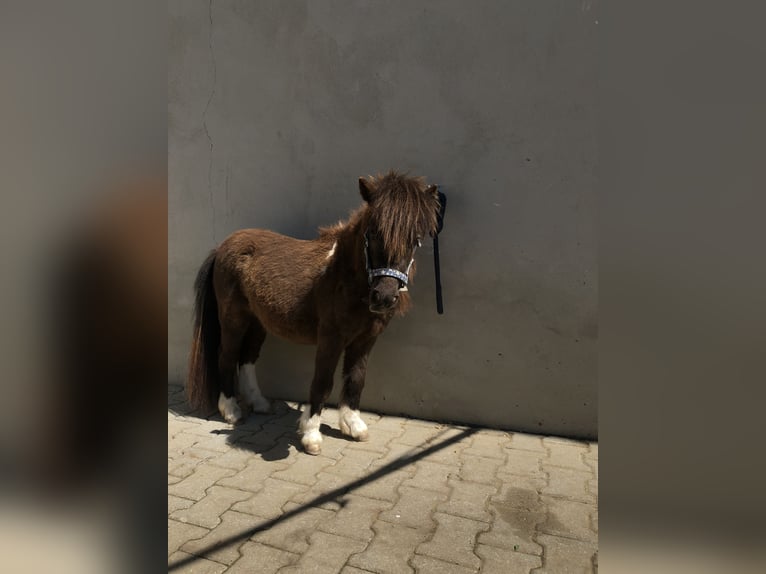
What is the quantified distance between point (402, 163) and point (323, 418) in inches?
79.3

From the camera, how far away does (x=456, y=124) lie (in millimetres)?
3141

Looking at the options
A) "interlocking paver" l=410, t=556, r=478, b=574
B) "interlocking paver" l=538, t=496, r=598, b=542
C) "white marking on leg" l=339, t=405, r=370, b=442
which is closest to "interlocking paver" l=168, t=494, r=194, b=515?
"white marking on leg" l=339, t=405, r=370, b=442

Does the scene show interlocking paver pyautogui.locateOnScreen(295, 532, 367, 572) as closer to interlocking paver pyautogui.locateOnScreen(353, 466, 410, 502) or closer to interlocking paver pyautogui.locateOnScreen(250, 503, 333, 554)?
interlocking paver pyautogui.locateOnScreen(250, 503, 333, 554)

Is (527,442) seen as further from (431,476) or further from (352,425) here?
(352,425)

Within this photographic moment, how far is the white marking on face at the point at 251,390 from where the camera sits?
3.52m

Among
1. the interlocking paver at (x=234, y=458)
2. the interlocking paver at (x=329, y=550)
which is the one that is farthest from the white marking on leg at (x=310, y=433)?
the interlocking paver at (x=329, y=550)

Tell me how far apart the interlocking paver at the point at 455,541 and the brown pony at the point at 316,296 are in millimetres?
1017

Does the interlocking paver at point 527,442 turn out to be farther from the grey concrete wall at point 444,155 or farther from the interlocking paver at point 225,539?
the interlocking paver at point 225,539

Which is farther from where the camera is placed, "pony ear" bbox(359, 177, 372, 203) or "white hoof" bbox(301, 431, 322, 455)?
"white hoof" bbox(301, 431, 322, 455)

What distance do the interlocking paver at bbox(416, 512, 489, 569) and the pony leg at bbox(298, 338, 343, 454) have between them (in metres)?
1.00

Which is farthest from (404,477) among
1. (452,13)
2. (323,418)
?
(452,13)

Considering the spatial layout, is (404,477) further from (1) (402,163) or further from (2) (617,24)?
(2) (617,24)

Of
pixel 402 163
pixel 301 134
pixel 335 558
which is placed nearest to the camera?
pixel 335 558

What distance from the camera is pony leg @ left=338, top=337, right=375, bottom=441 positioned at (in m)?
3.05
